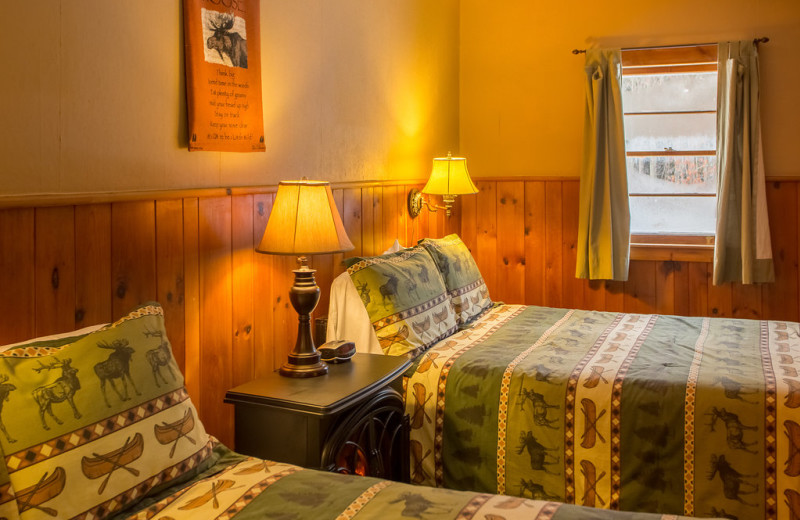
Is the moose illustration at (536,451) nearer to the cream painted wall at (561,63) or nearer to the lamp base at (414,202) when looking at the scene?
the lamp base at (414,202)

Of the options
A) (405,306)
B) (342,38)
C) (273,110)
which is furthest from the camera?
(342,38)

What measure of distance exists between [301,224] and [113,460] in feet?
3.18

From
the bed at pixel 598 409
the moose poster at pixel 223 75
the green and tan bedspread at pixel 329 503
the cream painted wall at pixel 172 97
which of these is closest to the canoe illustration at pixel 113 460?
the green and tan bedspread at pixel 329 503

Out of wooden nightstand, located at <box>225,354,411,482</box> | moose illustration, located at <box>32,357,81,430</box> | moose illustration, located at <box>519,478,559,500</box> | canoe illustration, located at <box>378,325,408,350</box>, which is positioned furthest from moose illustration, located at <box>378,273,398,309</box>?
moose illustration, located at <box>32,357,81,430</box>

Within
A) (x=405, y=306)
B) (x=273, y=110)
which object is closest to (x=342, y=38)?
(x=273, y=110)

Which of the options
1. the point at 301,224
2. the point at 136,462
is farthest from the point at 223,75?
the point at 136,462

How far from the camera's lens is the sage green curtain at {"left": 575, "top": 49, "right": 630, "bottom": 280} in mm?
4371

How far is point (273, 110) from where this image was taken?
2756 mm

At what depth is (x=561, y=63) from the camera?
4.57 metres

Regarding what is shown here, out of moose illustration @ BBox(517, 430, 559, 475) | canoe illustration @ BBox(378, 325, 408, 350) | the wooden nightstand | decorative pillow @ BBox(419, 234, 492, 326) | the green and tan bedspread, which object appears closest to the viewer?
the green and tan bedspread

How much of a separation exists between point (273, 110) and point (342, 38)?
2.23 ft

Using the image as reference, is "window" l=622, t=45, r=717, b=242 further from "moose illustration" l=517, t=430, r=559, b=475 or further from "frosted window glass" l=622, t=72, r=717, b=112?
"moose illustration" l=517, t=430, r=559, b=475

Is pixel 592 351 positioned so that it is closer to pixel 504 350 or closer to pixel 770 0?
pixel 504 350

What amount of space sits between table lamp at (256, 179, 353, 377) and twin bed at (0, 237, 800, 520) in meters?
0.49
